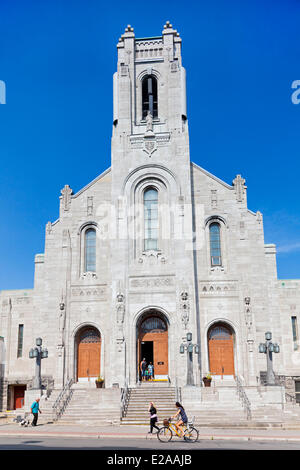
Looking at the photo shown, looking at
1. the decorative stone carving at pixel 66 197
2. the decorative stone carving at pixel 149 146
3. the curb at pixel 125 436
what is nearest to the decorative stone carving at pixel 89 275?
the decorative stone carving at pixel 66 197

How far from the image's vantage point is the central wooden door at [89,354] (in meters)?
32.6

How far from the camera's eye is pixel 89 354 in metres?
32.9

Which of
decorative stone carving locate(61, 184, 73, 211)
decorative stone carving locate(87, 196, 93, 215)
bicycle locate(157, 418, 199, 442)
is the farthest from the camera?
decorative stone carving locate(61, 184, 73, 211)

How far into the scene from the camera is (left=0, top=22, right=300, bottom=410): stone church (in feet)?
104

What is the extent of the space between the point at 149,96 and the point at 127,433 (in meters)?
25.6

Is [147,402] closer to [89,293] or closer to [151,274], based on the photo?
[151,274]

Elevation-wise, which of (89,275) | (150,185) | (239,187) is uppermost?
(150,185)

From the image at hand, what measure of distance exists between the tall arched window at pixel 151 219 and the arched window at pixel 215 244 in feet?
13.3

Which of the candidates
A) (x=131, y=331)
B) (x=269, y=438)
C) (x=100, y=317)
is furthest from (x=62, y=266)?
(x=269, y=438)

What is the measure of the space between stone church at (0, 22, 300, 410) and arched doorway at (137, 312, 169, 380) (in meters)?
0.07

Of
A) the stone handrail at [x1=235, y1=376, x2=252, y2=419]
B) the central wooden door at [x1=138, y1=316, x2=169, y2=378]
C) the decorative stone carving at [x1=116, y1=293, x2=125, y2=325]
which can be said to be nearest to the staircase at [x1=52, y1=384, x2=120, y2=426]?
the central wooden door at [x1=138, y1=316, x2=169, y2=378]

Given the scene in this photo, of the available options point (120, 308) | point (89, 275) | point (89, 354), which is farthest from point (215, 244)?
point (89, 354)

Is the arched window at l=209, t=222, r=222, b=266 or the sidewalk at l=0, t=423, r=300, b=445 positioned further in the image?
the arched window at l=209, t=222, r=222, b=266

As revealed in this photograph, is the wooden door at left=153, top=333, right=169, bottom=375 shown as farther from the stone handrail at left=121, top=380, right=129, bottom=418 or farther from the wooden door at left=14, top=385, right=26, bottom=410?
the wooden door at left=14, top=385, right=26, bottom=410
